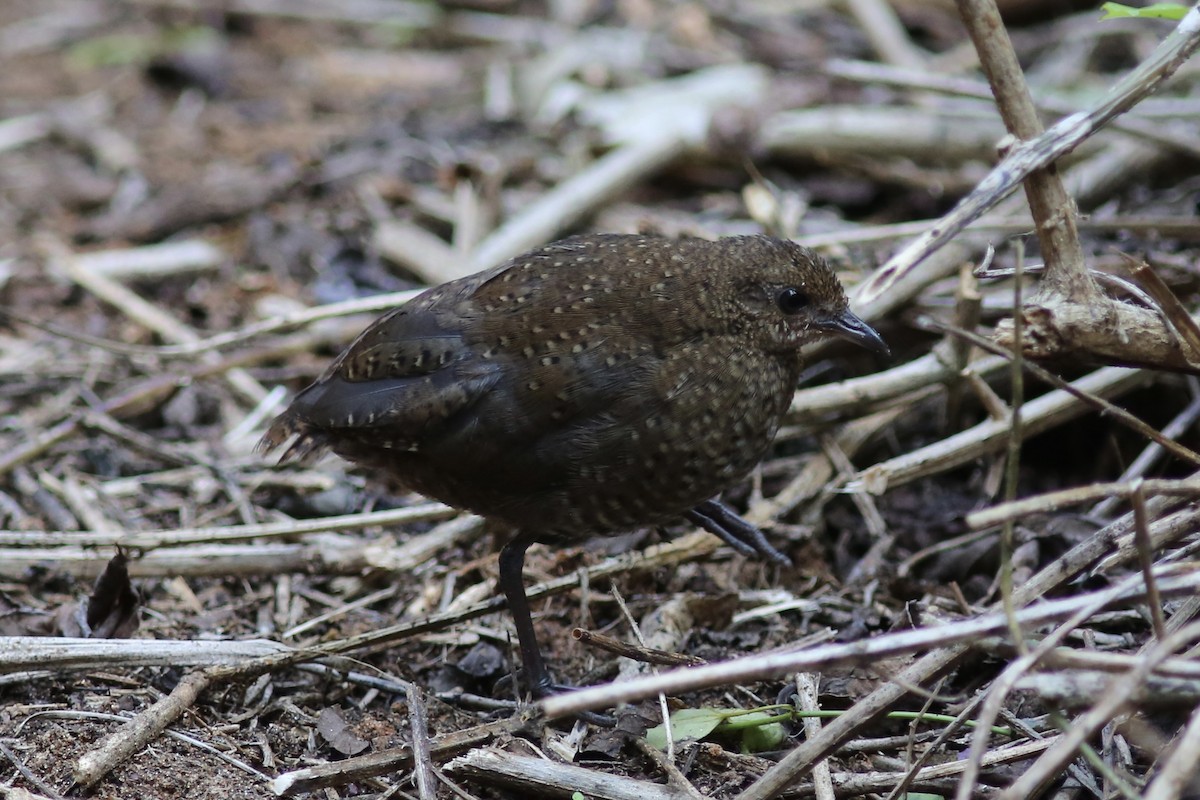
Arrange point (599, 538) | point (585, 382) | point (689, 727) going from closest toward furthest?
1. point (689, 727)
2. point (585, 382)
3. point (599, 538)

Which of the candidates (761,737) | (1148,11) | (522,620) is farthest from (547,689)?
(1148,11)

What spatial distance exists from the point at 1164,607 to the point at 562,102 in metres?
4.37

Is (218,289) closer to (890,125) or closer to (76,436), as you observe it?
(76,436)

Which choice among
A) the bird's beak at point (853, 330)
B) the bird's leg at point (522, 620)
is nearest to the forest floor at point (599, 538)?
the bird's leg at point (522, 620)

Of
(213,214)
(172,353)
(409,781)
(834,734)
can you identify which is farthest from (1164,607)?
(213,214)

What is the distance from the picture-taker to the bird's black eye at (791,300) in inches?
147

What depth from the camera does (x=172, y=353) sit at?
A: 4.74 m

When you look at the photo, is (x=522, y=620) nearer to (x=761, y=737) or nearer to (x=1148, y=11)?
(x=761, y=737)

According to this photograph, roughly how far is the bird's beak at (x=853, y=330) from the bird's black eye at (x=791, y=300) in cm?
9

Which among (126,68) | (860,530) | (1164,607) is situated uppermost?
(126,68)

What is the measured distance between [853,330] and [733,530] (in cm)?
73

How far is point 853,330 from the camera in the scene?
3.80m

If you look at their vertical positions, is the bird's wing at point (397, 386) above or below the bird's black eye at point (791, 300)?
below

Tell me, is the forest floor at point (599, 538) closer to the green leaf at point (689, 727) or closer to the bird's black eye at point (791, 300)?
the green leaf at point (689, 727)
